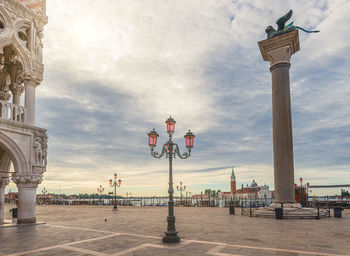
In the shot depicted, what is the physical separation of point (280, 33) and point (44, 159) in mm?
20446

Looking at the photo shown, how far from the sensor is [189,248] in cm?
1032

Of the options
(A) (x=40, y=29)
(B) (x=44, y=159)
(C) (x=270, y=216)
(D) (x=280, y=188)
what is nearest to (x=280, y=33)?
(D) (x=280, y=188)

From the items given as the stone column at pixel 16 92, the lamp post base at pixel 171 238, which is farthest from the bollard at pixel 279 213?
the stone column at pixel 16 92

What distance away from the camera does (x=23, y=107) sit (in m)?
18.7

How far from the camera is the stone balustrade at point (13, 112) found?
17.4m

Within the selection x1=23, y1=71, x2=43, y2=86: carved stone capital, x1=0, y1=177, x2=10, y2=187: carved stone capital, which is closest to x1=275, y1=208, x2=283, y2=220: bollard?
x1=23, y1=71, x2=43, y2=86: carved stone capital

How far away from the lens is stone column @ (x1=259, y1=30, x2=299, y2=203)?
809 inches

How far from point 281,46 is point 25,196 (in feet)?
71.2

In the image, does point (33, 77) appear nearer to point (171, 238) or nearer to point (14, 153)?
point (14, 153)

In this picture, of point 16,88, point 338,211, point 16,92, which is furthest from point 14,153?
point 338,211

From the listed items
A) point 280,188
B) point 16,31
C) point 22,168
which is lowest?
point 280,188

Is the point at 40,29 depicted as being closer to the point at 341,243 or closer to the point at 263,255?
Answer: the point at 263,255

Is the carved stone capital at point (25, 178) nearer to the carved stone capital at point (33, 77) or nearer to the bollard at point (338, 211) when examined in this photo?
the carved stone capital at point (33, 77)

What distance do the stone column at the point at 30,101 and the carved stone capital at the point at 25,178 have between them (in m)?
3.53
